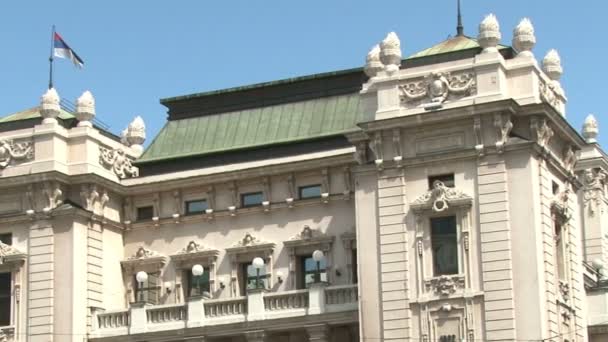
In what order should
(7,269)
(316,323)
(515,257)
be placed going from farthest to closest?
(7,269)
(316,323)
(515,257)

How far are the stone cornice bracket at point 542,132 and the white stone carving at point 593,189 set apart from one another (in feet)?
59.7

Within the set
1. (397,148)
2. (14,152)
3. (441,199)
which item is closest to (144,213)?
(14,152)

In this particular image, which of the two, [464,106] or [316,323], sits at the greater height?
[464,106]

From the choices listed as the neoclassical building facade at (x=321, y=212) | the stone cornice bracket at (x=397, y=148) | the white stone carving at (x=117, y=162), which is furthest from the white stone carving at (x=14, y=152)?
the stone cornice bracket at (x=397, y=148)

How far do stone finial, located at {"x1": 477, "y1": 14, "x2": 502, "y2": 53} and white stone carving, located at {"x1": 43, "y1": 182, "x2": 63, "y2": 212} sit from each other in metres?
19.5

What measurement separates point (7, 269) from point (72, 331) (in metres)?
4.36

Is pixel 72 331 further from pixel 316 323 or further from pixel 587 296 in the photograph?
pixel 587 296

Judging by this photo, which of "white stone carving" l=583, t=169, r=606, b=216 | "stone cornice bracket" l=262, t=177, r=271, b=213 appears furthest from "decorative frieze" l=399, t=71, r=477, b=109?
"white stone carving" l=583, t=169, r=606, b=216

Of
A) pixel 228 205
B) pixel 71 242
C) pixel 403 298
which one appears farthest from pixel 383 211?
pixel 71 242

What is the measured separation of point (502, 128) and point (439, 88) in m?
3.16

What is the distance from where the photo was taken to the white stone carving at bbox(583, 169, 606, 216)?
268 ft

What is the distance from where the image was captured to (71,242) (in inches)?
2726

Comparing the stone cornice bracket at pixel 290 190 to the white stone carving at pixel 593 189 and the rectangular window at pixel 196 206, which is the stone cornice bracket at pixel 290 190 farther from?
the white stone carving at pixel 593 189

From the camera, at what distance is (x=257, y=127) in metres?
73.9
